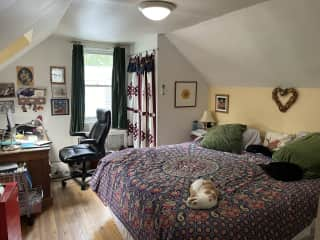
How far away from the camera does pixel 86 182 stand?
3832 mm

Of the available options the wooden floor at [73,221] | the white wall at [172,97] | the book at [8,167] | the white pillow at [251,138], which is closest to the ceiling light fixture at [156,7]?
the white wall at [172,97]

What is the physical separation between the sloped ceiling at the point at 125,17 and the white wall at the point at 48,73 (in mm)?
374

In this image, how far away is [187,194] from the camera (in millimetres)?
2006

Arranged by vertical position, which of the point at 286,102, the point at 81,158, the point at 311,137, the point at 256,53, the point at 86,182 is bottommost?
the point at 86,182

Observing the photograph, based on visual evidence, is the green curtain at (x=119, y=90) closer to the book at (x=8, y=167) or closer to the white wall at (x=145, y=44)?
the white wall at (x=145, y=44)

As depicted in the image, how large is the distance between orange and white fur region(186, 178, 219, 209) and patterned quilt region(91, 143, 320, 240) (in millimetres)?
40

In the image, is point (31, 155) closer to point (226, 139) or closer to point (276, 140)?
point (226, 139)

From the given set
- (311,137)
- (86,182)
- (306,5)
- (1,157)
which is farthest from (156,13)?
(86,182)

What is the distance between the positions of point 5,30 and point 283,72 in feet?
9.53

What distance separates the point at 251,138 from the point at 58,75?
3287 millimetres

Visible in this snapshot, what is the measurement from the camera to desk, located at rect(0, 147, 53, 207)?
114 inches

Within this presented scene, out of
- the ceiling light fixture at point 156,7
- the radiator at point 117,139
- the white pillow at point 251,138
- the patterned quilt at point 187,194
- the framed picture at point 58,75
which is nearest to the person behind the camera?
the patterned quilt at point 187,194

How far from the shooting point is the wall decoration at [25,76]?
13.7 ft

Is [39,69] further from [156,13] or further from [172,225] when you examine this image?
[172,225]
